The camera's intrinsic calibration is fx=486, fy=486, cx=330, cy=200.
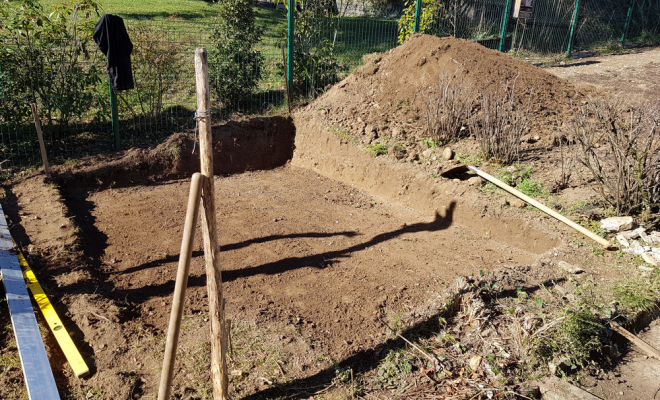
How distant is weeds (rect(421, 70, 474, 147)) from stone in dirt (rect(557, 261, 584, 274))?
9.27 ft

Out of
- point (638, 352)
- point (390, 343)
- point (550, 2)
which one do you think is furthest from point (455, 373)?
point (550, 2)

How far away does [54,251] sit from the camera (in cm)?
486

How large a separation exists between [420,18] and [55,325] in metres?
9.66

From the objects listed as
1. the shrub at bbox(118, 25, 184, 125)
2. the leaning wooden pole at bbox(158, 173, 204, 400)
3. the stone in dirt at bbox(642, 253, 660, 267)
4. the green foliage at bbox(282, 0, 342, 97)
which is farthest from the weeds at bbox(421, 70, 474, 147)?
the leaning wooden pole at bbox(158, 173, 204, 400)

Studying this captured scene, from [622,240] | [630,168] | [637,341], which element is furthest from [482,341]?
[630,168]

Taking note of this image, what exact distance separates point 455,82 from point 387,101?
1152 millimetres

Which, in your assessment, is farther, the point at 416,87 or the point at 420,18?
the point at 420,18

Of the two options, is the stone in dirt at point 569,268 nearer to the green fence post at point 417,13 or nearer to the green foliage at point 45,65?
the green foliage at point 45,65

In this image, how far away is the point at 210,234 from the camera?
9.80 feet

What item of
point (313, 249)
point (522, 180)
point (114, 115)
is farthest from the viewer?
point (114, 115)

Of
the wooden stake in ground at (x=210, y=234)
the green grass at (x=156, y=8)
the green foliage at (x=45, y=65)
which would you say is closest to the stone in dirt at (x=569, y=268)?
the wooden stake in ground at (x=210, y=234)

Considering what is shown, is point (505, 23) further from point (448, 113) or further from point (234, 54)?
point (234, 54)

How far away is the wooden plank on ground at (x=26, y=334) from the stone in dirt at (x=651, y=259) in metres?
5.18

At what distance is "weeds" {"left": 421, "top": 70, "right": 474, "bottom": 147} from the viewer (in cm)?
711
